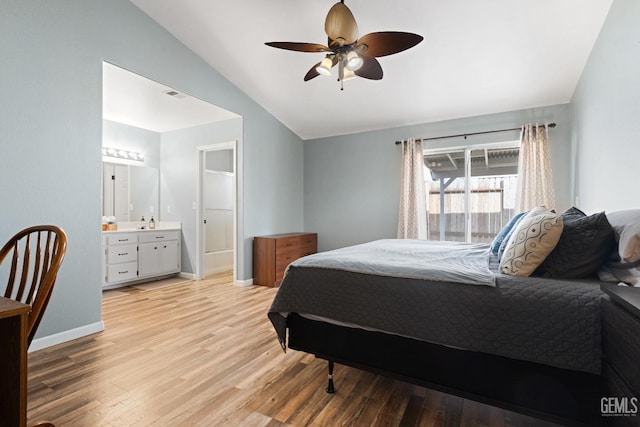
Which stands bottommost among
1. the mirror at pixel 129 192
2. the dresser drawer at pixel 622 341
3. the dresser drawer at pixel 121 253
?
the dresser drawer at pixel 121 253

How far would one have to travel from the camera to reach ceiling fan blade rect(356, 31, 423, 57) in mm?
2188

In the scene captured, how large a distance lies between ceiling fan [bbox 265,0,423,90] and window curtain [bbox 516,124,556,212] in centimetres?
254

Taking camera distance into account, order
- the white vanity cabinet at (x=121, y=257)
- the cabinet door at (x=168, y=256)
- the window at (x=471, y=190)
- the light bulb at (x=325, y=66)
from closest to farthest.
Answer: the light bulb at (x=325, y=66) < the white vanity cabinet at (x=121, y=257) < the window at (x=471, y=190) < the cabinet door at (x=168, y=256)

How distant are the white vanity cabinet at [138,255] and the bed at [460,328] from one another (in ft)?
11.0

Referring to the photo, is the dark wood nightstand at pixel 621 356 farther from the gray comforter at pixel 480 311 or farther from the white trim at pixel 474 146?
the white trim at pixel 474 146

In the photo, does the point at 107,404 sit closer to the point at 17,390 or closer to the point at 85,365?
the point at 85,365

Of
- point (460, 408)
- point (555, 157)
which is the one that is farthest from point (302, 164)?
point (460, 408)

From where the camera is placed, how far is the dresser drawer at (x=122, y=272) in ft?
13.4

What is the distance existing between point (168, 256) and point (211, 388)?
3509 mm

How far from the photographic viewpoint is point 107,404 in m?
1.65

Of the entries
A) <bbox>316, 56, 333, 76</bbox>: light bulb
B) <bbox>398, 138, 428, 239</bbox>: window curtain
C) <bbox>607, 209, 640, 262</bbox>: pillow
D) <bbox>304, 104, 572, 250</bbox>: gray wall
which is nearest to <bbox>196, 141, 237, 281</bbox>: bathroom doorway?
<bbox>304, 104, 572, 250</bbox>: gray wall

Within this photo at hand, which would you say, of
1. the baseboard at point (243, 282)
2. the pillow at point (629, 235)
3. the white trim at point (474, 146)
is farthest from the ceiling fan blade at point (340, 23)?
the baseboard at point (243, 282)

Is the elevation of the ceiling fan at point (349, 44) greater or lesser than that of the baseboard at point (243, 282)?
greater

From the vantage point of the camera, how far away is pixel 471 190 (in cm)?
450
